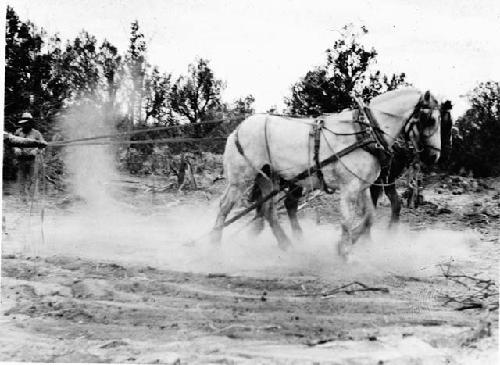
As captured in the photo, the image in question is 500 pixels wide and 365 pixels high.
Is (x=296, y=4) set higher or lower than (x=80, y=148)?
higher

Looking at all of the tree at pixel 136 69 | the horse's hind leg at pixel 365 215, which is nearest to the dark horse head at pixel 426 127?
the horse's hind leg at pixel 365 215

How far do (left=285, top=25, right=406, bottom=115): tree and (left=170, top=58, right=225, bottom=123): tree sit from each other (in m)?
1.49

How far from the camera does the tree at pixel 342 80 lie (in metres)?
7.26

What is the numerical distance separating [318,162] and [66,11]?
3.53m

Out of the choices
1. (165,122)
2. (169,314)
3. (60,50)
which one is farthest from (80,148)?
(169,314)

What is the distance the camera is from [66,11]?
6.39 metres

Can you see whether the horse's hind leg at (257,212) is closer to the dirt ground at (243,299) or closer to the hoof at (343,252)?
the dirt ground at (243,299)

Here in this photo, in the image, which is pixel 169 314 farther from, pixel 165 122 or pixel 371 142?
pixel 165 122

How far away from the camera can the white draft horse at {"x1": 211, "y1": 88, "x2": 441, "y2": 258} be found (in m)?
6.27

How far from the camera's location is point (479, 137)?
9.41m

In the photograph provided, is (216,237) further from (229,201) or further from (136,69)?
(136,69)

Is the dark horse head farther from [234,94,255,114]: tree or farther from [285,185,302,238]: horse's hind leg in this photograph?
[234,94,255,114]: tree

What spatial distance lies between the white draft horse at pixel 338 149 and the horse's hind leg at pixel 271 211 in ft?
0.59

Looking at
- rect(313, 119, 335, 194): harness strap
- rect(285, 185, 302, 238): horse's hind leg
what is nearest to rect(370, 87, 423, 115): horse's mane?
rect(313, 119, 335, 194): harness strap
